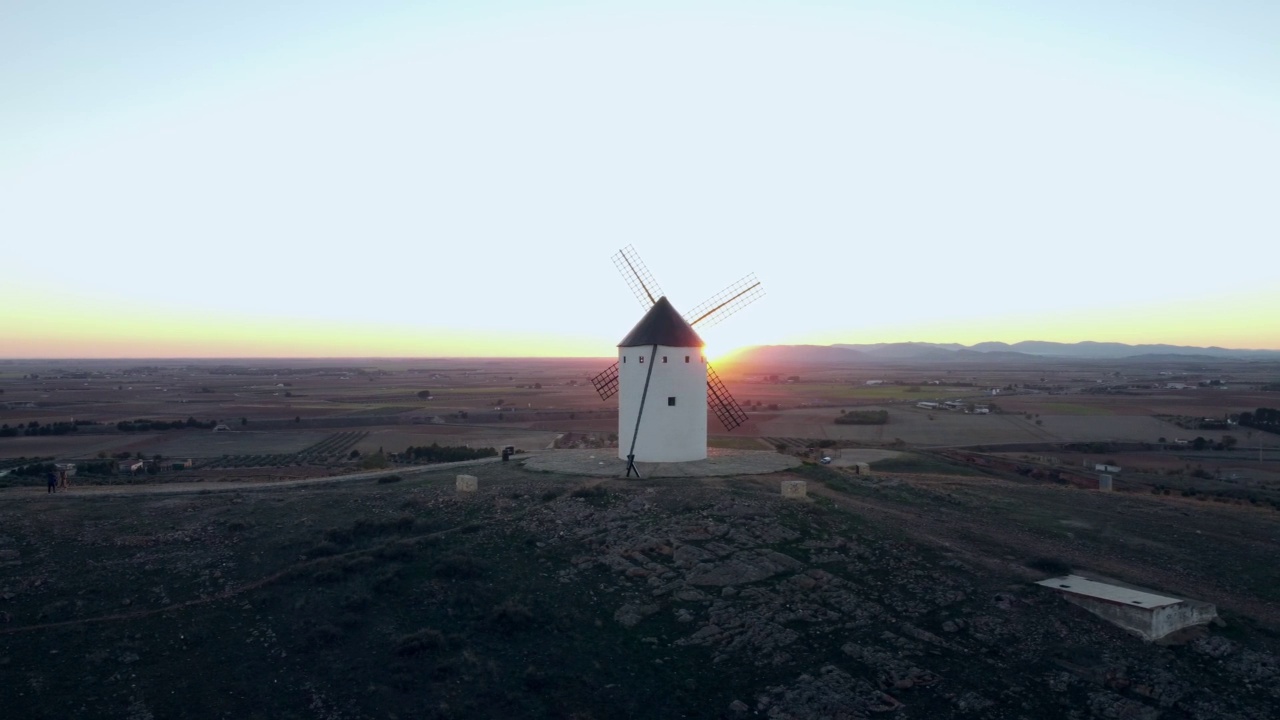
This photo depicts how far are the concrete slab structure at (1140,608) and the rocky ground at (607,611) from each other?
0.26 m

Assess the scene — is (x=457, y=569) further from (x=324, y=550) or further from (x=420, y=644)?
(x=324, y=550)

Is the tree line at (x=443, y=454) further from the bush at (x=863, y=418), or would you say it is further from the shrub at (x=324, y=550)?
the bush at (x=863, y=418)

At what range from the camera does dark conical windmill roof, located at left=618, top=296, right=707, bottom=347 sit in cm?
2539

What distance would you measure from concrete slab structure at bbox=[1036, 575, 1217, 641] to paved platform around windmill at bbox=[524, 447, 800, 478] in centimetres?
1077

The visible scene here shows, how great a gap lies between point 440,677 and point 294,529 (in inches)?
331

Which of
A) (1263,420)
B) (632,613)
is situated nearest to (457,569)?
(632,613)

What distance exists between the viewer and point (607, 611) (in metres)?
14.8

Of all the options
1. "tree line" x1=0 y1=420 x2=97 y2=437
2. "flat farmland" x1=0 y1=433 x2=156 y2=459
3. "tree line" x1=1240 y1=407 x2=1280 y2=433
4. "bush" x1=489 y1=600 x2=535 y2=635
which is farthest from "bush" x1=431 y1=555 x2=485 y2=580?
"tree line" x1=1240 y1=407 x2=1280 y2=433

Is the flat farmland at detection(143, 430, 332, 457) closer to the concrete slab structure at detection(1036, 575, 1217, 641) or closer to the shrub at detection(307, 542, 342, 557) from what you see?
the shrub at detection(307, 542, 342, 557)

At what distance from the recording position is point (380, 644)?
13797 millimetres

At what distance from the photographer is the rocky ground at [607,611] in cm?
1211

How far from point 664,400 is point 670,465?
7.14ft

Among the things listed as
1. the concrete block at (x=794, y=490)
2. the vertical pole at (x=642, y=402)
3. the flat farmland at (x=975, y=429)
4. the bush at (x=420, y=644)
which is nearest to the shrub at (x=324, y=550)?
the bush at (x=420, y=644)

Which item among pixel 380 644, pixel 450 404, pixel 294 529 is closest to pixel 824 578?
pixel 380 644
